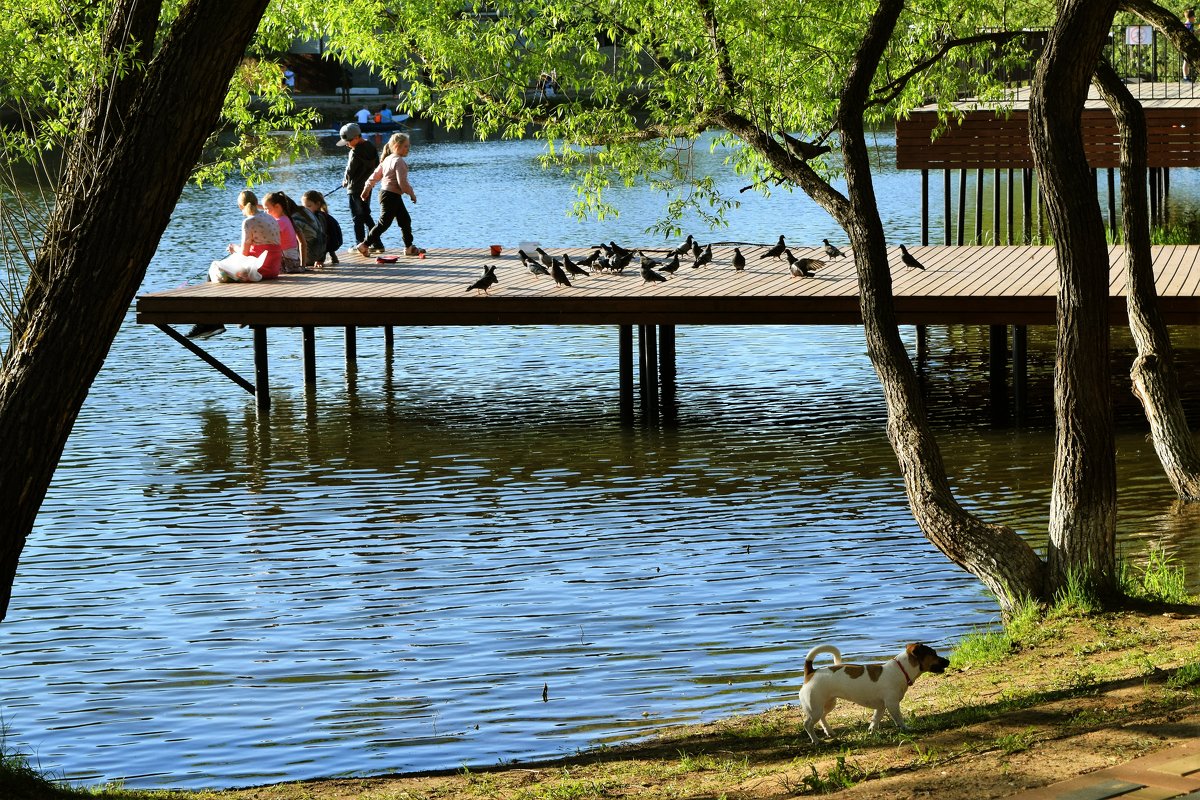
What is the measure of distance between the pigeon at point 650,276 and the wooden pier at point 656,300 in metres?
0.07

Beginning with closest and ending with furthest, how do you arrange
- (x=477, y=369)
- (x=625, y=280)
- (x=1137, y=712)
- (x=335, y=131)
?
(x=1137, y=712) → (x=625, y=280) → (x=477, y=369) → (x=335, y=131)

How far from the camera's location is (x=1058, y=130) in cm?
905

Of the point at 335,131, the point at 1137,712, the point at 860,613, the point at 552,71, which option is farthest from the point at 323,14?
the point at 335,131

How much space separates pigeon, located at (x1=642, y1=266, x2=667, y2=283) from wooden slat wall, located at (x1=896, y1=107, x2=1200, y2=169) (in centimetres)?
898

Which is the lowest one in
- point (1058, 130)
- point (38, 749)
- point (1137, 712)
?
point (38, 749)

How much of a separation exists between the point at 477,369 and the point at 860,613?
11.1 meters

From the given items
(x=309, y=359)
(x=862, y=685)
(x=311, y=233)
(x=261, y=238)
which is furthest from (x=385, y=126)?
(x=862, y=685)

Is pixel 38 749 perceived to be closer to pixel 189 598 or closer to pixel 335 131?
pixel 189 598

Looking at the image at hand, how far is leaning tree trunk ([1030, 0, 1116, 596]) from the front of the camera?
8977 millimetres

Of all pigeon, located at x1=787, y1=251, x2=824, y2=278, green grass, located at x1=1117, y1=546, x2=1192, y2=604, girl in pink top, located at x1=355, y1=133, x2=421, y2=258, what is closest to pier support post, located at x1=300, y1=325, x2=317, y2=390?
girl in pink top, located at x1=355, y1=133, x2=421, y2=258

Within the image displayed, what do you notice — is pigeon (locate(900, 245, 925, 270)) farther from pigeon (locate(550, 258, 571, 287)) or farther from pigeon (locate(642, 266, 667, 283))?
pigeon (locate(550, 258, 571, 287))

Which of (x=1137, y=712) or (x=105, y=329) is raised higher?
(x=105, y=329)

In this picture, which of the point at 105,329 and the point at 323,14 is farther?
the point at 323,14

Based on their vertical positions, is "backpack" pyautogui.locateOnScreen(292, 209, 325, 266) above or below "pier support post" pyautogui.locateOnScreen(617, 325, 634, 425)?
above
